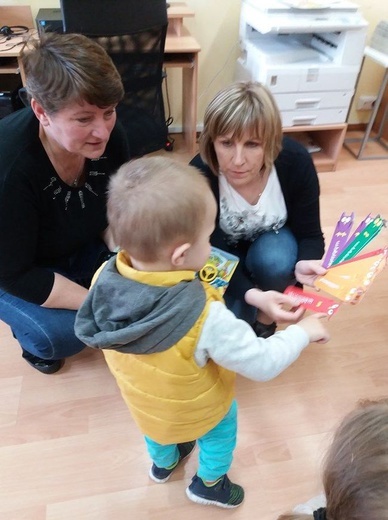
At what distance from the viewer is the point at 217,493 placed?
1116 millimetres

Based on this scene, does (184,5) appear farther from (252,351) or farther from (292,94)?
(252,351)

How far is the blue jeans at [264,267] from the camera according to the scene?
4.61 feet

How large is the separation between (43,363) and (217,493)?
0.73 m

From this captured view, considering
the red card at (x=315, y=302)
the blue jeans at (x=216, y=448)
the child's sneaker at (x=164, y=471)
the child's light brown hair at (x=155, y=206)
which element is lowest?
the child's sneaker at (x=164, y=471)

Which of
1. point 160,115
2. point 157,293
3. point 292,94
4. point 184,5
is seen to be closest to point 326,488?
point 157,293

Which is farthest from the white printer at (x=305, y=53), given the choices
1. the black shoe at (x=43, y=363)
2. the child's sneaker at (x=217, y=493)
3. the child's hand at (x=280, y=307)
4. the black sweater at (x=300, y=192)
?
the child's sneaker at (x=217, y=493)

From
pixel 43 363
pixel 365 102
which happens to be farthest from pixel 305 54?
pixel 43 363

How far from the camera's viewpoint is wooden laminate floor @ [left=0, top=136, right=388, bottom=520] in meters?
1.15

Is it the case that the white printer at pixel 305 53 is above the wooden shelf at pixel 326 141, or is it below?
above

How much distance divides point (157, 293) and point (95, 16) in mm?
1531

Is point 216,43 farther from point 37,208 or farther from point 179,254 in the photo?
point 179,254

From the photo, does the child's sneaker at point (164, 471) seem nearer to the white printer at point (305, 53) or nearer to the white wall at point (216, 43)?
the white printer at point (305, 53)

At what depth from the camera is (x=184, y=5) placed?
8.18 ft

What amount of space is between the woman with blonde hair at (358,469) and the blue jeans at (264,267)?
0.85 meters
